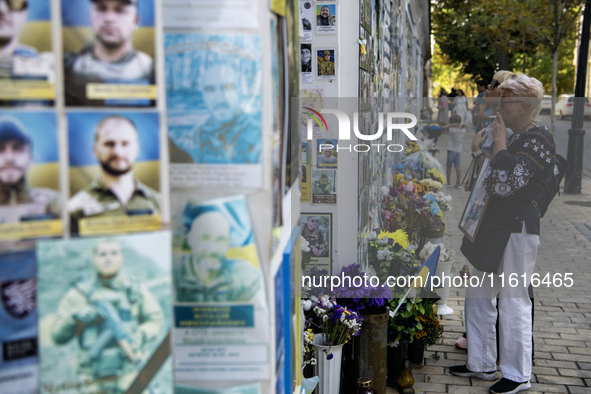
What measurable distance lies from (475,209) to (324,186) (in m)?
1.04

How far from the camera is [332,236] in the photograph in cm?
450

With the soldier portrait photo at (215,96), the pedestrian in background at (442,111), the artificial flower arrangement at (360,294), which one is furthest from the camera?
the pedestrian in background at (442,111)

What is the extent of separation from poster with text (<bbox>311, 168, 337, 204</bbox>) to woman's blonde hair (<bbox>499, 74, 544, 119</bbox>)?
4.21 ft

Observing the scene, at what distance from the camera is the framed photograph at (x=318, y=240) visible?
449cm

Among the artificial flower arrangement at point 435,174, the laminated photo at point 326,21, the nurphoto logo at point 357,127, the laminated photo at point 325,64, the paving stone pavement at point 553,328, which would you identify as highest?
the laminated photo at point 326,21

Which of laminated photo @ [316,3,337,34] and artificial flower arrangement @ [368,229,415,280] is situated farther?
artificial flower arrangement @ [368,229,415,280]

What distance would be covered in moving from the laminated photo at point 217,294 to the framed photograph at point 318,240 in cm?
296

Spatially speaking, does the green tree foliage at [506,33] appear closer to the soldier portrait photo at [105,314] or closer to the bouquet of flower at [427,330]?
the bouquet of flower at [427,330]

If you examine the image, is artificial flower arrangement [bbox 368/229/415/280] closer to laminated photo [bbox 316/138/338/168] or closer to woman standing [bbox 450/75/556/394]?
woman standing [bbox 450/75/556/394]

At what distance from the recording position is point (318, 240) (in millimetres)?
4512

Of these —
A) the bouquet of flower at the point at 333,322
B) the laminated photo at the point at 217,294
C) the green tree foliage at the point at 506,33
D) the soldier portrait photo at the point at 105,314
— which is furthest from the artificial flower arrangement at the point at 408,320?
the green tree foliage at the point at 506,33

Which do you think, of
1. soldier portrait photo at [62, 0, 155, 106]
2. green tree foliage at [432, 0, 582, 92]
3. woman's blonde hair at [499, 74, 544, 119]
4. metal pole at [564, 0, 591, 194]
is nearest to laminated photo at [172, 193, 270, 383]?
soldier portrait photo at [62, 0, 155, 106]

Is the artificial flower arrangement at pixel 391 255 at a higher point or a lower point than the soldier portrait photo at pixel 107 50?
lower

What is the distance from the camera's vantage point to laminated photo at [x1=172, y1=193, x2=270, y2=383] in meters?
1.46
